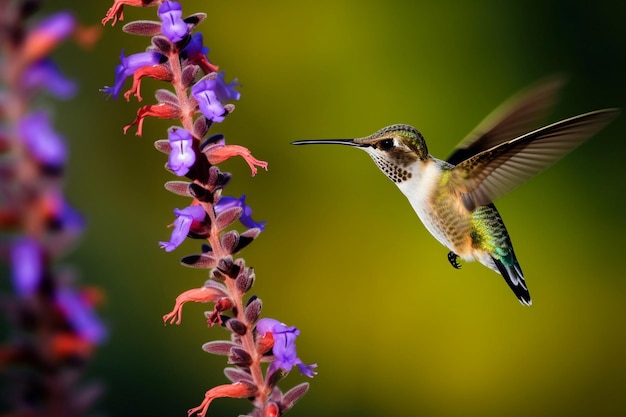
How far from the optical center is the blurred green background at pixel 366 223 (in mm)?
6109

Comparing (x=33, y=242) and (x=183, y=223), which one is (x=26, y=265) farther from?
(x=183, y=223)

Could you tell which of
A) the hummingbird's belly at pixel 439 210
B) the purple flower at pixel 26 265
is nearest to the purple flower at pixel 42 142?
the purple flower at pixel 26 265

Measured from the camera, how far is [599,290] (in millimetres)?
6461

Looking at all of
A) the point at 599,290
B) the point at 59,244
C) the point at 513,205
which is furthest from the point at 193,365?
the point at 59,244

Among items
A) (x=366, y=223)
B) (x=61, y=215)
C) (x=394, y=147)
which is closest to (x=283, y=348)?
(x=61, y=215)

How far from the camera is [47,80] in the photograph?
109cm

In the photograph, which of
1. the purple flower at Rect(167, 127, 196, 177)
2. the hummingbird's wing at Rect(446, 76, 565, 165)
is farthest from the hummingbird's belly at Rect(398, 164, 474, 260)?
the purple flower at Rect(167, 127, 196, 177)

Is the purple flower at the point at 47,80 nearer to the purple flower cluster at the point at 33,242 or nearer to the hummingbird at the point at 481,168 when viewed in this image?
the purple flower cluster at the point at 33,242

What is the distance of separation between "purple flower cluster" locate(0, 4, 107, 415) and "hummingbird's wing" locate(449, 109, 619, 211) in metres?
1.69

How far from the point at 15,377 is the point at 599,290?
19.9ft

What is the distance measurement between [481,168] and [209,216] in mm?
1564

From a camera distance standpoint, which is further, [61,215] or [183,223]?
[183,223]

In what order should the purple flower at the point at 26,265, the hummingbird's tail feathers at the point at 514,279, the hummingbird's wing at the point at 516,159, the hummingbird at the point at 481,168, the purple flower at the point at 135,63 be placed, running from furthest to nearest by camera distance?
1. the hummingbird's tail feathers at the point at 514,279
2. the hummingbird at the point at 481,168
3. the hummingbird's wing at the point at 516,159
4. the purple flower at the point at 135,63
5. the purple flower at the point at 26,265

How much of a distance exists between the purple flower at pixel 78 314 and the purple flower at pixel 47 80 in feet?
0.88
